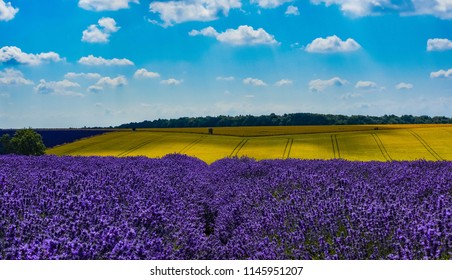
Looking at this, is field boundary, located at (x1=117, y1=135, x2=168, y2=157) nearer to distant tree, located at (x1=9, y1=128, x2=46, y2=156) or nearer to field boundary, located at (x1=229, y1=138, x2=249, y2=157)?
field boundary, located at (x1=229, y1=138, x2=249, y2=157)

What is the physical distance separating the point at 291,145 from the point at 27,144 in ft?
67.9

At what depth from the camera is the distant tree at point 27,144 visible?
35875 mm

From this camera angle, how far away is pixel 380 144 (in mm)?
30906

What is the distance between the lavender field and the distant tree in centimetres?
3219

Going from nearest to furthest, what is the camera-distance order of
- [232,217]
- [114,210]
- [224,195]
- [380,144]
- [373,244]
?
[373,244]
[114,210]
[232,217]
[224,195]
[380,144]

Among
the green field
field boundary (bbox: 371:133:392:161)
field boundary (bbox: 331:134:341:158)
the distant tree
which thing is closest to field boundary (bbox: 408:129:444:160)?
the green field

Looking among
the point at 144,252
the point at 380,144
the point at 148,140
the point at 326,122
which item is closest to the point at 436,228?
the point at 144,252

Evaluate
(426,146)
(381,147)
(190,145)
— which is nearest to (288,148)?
(381,147)

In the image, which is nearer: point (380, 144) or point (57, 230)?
point (57, 230)

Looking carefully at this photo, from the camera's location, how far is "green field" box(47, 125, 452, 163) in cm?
2691

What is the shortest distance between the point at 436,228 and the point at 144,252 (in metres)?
2.27

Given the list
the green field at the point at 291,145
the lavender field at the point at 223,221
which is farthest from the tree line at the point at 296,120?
the lavender field at the point at 223,221
